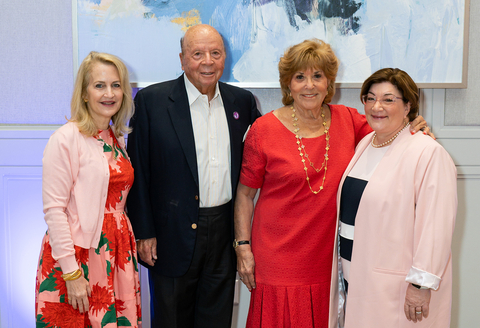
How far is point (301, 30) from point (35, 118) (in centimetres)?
173

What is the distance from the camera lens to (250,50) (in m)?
2.36

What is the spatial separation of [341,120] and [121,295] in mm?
1303

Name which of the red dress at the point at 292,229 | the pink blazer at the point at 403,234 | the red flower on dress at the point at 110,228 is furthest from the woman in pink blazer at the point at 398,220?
the red flower on dress at the point at 110,228

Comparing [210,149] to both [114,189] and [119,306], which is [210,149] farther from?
[119,306]

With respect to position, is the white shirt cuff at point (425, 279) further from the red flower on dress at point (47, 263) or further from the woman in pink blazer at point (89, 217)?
the red flower on dress at point (47, 263)

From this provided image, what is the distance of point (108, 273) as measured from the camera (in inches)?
65.9

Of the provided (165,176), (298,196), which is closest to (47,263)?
(165,176)

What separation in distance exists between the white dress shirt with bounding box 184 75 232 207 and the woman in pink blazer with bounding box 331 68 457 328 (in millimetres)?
579

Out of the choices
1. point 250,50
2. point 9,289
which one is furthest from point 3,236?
point 250,50

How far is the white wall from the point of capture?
7.93ft

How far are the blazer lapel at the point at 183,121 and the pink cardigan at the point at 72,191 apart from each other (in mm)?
357

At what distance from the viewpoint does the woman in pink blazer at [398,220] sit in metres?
1.43

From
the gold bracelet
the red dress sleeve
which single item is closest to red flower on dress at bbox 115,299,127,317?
the gold bracelet

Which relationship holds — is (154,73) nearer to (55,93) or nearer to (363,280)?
(55,93)
